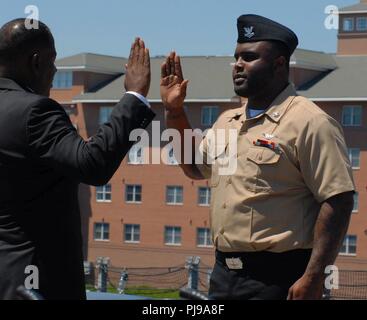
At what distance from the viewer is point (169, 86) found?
15.1 feet

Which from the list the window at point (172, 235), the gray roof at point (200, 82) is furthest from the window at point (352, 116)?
the window at point (172, 235)

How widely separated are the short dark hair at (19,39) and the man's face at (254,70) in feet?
3.64

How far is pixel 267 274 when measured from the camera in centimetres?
436

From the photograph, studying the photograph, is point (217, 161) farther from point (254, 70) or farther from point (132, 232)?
point (132, 232)

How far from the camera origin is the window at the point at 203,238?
6462 cm

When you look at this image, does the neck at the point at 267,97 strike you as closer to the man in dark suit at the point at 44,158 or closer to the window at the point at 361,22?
the man in dark suit at the point at 44,158

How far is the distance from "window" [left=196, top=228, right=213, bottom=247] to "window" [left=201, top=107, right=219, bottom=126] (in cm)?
632

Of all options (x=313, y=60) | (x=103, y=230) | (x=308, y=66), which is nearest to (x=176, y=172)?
(x=103, y=230)

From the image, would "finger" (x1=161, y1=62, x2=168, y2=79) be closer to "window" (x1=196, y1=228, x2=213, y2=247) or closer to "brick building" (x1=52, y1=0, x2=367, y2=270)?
"brick building" (x1=52, y1=0, x2=367, y2=270)

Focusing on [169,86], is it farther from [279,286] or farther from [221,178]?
[279,286]

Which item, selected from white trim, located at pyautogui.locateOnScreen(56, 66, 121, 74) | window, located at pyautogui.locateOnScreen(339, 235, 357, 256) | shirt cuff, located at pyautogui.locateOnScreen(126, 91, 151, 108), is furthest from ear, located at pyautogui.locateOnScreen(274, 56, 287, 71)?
white trim, located at pyautogui.locateOnScreen(56, 66, 121, 74)

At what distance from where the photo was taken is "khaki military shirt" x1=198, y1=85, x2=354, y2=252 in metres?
4.26

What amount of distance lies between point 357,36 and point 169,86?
68.8 meters
